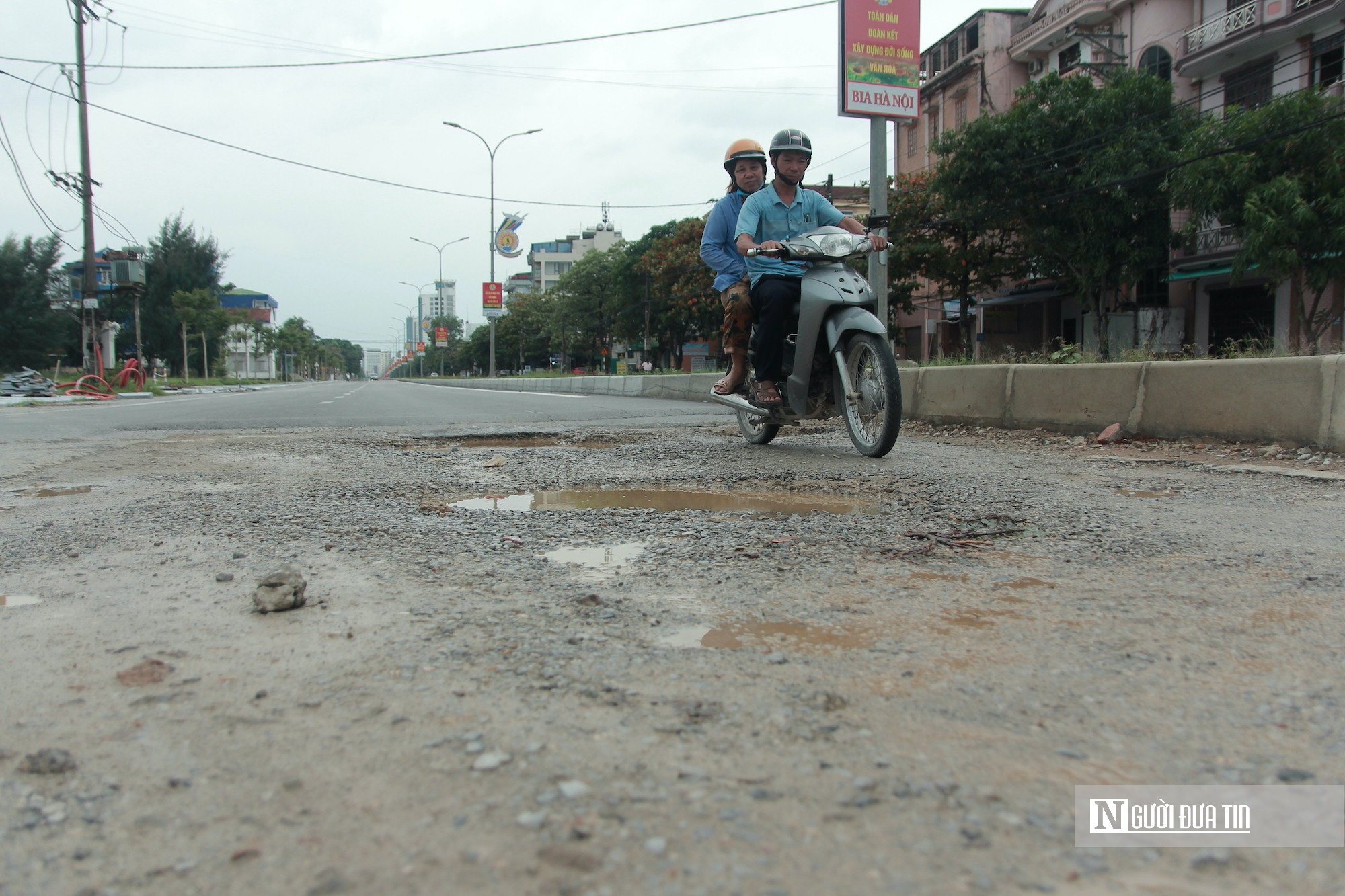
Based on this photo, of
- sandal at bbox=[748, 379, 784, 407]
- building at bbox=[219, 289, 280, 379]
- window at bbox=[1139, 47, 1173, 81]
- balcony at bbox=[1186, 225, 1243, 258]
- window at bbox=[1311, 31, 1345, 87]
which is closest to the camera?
sandal at bbox=[748, 379, 784, 407]

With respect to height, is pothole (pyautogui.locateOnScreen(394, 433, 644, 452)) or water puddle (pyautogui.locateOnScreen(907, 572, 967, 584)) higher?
pothole (pyautogui.locateOnScreen(394, 433, 644, 452))

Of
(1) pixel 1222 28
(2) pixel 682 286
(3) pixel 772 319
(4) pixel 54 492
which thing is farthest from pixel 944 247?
(4) pixel 54 492

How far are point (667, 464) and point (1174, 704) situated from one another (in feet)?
11.8

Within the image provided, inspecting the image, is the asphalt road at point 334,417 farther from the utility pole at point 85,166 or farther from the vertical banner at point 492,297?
the vertical banner at point 492,297

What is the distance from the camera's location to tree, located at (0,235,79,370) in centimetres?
3834

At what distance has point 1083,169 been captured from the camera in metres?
24.0

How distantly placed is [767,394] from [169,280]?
5457 cm

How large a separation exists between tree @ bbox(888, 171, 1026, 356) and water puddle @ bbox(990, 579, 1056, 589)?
2849 cm

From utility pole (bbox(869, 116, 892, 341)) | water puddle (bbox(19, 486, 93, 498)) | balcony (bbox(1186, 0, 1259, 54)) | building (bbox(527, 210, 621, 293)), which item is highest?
building (bbox(527, 210, 621, 293))

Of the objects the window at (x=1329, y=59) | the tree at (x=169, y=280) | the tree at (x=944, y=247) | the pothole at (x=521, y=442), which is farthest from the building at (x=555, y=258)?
the pothole at (x=521, y=442)

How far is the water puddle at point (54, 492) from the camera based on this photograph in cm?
395

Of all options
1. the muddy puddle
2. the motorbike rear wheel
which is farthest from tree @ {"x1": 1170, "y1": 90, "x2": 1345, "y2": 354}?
the muddy puddle

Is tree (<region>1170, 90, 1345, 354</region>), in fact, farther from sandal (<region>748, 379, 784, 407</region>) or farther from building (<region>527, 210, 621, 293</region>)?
building (<region>527, 210, 621, 293</region>)

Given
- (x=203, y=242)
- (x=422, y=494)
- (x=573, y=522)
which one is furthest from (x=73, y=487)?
(x=203, y=242)
